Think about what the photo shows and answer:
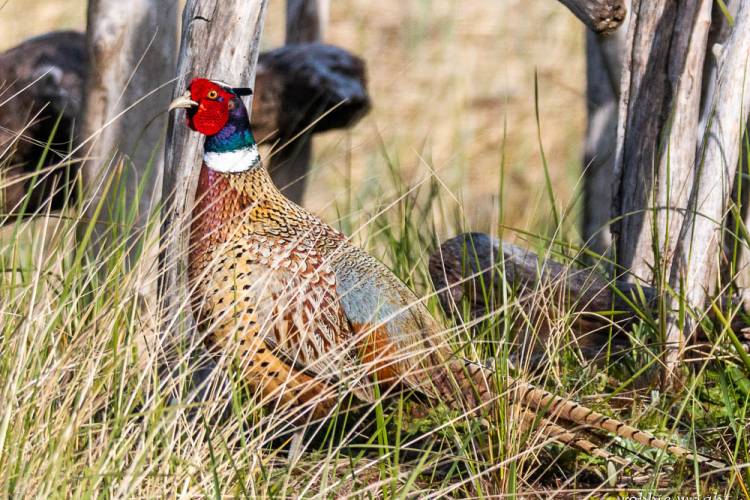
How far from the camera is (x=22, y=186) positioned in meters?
4.81

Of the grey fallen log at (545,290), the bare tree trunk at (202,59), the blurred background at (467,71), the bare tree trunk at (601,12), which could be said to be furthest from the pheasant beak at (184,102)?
the blurred background at (467,71)

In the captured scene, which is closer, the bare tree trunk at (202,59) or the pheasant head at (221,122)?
the pheasant head at (221,122)

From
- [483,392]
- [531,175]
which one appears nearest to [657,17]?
[483,392]

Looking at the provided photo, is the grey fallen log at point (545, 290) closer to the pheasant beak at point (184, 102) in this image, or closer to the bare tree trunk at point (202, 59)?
the bare tree trunk at point (202, 59)

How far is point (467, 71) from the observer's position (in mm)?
11016

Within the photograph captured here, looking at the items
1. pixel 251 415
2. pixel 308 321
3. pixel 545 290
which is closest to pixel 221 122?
pixel 308 321

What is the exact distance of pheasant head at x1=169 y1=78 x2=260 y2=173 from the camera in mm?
3355

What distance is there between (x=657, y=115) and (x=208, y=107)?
6.04 feet

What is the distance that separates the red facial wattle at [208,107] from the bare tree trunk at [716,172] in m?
1.68

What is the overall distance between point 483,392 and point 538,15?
369 inches

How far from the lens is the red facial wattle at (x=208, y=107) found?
3352 mm

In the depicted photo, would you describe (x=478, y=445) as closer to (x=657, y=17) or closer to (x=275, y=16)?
(x=657, y=17)

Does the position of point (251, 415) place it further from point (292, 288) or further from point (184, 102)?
point (184, 102)

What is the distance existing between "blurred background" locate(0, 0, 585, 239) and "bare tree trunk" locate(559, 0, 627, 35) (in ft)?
20.9
